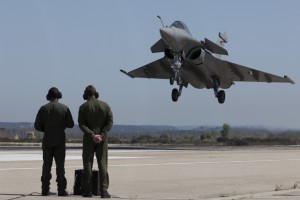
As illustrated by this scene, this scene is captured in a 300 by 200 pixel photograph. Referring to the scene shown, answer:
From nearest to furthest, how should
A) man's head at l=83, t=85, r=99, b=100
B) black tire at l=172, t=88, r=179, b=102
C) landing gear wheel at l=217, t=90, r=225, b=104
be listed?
man's head at l=83, t=85, r=99, b=100 < black tire at l=172, t=88, r=179, b=102 < landing gear wheel at l=217, t=90, r=225, b=104

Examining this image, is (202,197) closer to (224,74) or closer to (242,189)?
(242,189)

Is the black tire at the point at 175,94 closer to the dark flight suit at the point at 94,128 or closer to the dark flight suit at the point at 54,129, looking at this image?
the dark flight suit at the point at 54,129

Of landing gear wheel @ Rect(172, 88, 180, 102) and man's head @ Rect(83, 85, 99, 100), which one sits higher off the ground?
landing gear wheel @ Rect(172, 88, 180, 102)

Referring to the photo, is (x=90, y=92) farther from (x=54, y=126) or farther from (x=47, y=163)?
(x=47, y=163)

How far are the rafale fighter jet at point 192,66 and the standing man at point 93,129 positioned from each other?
26014 millimetres

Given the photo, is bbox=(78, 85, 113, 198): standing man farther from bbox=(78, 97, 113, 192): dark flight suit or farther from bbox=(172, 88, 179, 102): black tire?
bbox=(172, 88, 179, 102): black tire

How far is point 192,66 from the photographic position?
42.0 m

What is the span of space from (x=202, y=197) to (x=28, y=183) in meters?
3.85

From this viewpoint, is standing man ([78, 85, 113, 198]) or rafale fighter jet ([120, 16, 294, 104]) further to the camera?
rafale fighter jet ([120, 16, 294, 104])

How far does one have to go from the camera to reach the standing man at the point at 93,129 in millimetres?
10758

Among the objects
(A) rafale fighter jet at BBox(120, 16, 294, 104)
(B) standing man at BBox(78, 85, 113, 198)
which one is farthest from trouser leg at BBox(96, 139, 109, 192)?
(A) rafale fighter jet at BBox(120, 16, 294, 104)

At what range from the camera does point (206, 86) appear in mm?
45781

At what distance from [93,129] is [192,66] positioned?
31.5 m

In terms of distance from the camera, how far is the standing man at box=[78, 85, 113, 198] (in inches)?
424
